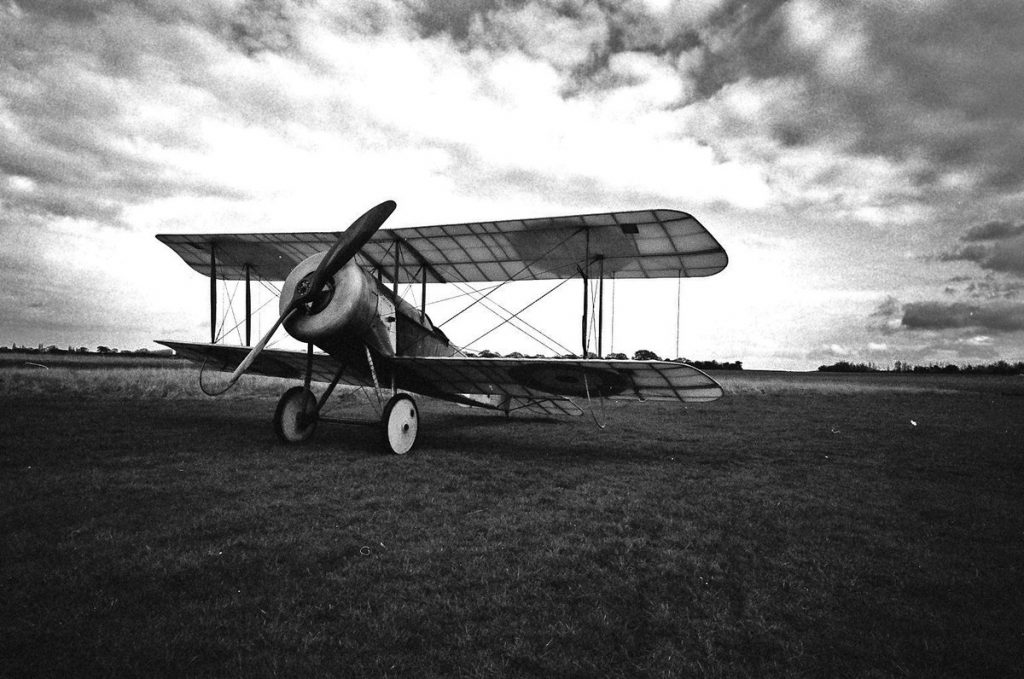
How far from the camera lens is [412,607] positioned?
316 cm

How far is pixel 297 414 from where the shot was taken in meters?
9.15

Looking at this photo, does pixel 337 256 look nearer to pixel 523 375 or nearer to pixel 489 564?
pixel 523 375

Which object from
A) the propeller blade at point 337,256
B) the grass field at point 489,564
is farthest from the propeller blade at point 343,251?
the grass field at point 489,564

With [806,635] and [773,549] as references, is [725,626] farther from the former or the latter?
[773,549]

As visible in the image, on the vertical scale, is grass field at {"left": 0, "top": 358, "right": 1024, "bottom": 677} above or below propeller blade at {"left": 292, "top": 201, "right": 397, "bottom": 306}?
below

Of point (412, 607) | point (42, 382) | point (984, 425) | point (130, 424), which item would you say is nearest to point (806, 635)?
point (412, 607)

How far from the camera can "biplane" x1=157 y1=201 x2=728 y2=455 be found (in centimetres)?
807

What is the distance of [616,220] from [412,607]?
6.78 metres

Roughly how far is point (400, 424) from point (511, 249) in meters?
4.34

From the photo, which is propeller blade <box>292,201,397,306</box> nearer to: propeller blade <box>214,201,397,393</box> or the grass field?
propeller blade <box>214,201,397,393</box>

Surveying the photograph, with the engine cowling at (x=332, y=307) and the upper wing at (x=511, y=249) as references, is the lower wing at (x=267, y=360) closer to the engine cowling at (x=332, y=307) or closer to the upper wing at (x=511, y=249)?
the engine cowling at (x=332, y=307)

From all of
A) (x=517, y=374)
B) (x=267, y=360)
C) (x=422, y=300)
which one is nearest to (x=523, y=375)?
(x=517, y=374)

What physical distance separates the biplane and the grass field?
1298mm

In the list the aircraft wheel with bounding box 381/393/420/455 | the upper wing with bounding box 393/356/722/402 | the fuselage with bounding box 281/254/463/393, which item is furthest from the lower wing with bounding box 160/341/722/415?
the aircraft wheel with bounding box 381/393/420/455
